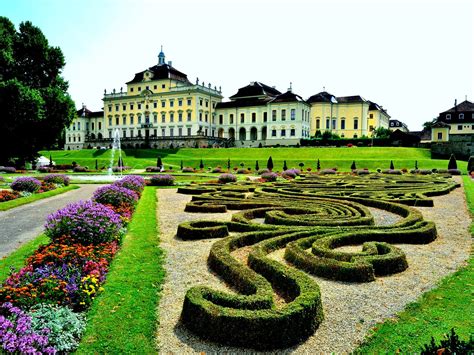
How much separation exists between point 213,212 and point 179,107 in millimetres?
64744

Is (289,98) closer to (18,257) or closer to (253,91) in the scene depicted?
(253,91)

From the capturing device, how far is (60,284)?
491cm

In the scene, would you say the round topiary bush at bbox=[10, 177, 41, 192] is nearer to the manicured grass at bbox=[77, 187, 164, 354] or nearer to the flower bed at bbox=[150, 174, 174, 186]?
the flower bed at bbox=[150, 174, 174, 186]

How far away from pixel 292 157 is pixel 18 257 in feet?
148

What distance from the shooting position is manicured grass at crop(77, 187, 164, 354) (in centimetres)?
414

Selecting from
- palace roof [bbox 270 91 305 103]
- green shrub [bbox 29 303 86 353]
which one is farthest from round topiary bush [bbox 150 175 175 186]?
palace roof [bbox 270 91 305 103]

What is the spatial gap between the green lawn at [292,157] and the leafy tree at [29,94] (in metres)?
12.4

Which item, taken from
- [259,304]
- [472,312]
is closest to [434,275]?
[472,312]

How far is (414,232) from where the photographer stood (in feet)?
26.9

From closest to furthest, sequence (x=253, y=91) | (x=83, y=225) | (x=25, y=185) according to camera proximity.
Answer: (x=83, y=225) < (x=25, y=185) < (x=253, y=91)

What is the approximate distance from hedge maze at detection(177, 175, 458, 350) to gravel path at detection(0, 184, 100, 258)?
3.60m

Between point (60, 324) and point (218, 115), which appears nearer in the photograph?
point (60, 324)

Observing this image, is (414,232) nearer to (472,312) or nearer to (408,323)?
(472,312)

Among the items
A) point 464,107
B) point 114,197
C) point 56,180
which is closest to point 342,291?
point 114,197
